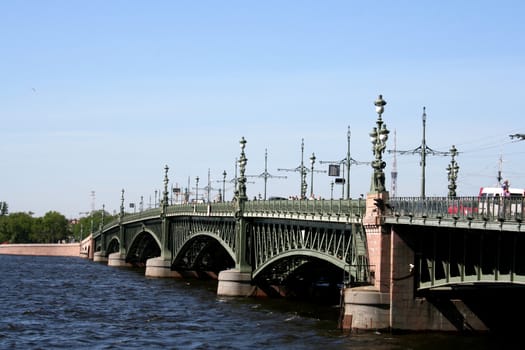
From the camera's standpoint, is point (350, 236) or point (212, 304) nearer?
point (350, 236)

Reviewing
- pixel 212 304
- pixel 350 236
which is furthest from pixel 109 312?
pixel 350 236

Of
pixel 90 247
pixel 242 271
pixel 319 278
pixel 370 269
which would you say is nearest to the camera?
pixel 370 269

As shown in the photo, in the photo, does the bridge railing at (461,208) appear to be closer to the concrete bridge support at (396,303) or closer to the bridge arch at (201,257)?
the concrete bridge support at (396,303)

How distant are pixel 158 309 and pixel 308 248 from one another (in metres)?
13.1

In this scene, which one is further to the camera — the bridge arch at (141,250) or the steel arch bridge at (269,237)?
the bridge arch at (141,250)

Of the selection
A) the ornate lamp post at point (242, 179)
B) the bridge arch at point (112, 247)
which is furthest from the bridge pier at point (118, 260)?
the ornate lamp post at point (242, 179)

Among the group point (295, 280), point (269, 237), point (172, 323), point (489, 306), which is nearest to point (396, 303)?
point (489, 306)

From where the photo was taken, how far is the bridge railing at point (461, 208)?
37.6m

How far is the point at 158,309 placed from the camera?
68.6 m

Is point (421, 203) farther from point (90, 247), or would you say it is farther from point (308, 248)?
point (90, 247)

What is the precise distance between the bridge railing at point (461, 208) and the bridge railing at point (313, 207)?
13.1ft

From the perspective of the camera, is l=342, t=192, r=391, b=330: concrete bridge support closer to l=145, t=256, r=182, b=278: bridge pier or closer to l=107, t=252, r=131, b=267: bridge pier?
l=145, t=256, r=182, b=278: bridge pier

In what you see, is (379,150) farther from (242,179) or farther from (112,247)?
(112,247)

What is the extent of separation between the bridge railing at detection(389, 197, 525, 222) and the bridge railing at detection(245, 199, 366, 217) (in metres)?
3.99
